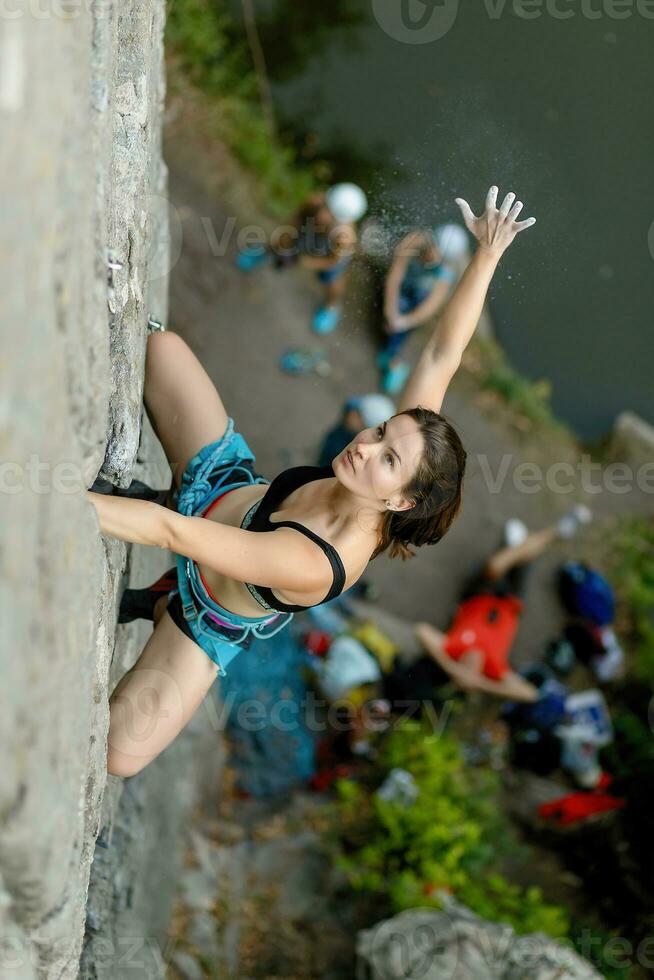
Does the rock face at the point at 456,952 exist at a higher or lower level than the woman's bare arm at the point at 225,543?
lower

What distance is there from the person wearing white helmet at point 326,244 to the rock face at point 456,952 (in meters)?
3.35

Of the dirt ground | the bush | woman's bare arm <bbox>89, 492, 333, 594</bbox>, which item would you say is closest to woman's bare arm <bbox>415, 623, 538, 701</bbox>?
the dirt ground

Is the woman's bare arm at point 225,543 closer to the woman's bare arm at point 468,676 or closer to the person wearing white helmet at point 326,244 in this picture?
the person wearing white helmet at point 326,244

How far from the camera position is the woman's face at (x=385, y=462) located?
240 centimetres

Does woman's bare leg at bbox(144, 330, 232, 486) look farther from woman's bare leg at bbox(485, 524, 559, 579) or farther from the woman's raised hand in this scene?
woman's bare leg at bbox(485, 524, 559, 579)

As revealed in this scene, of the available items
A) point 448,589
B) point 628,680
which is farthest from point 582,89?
point 628,680

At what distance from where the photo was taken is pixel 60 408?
1.64m

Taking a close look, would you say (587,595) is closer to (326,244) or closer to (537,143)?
(326,244)

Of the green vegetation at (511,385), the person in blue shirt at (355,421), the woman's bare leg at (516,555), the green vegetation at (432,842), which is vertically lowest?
the green vegetation at (432,842)

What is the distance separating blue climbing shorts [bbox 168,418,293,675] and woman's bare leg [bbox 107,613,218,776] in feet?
0.15

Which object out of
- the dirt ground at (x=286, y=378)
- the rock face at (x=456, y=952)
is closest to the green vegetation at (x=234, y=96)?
the dirt ground at (x=286, y=378)

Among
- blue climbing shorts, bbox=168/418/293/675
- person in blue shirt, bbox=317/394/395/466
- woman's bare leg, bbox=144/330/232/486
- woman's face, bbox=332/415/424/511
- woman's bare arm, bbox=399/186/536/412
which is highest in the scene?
woman's bare arm, bbox=399/186/536/412

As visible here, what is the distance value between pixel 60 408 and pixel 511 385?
629cm

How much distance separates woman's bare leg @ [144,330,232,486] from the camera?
279 cm
